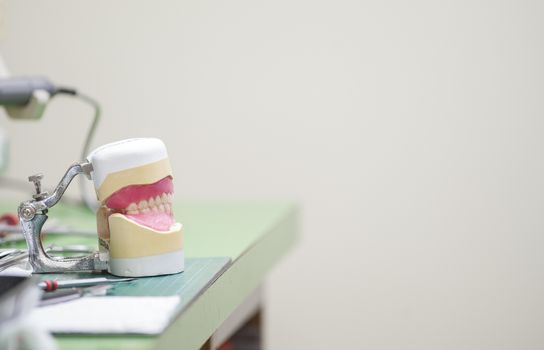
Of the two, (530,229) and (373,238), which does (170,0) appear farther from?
(530,229)

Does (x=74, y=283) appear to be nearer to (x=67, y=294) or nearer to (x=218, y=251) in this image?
(x=67, y=294)

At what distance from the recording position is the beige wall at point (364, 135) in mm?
2770

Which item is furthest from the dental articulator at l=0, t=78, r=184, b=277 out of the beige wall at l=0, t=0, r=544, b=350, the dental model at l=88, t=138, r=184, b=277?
the beige wall at l=0, t=0, r=544, b=350

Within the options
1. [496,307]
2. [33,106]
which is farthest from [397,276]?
[33,106]

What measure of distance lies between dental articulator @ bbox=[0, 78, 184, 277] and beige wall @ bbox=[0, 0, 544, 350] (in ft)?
5.64

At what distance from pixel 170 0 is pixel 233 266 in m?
1.78

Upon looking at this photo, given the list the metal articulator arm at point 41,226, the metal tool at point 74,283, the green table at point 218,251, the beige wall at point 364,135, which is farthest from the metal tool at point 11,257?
the beige wall at point 364,135

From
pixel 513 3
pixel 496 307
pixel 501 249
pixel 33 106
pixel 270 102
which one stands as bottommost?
pixel 496 307

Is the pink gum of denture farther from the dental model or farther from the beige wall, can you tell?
the beige wall

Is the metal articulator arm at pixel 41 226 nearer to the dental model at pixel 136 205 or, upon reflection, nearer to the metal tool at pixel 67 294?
the dental model at pixel 136 205

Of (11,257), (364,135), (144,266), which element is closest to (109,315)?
(144,266)

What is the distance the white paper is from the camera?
86 centimetres

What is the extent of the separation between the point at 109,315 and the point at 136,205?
265mm

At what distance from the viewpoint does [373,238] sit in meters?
2.85
